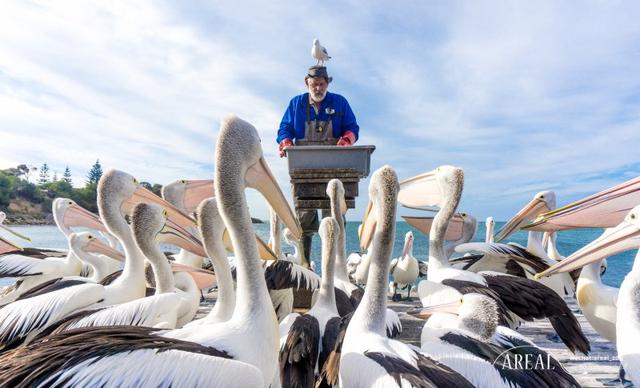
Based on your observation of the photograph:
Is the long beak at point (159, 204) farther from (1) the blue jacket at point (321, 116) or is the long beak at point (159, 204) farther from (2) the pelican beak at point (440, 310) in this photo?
(2) the pelican beak at point (440, 310)

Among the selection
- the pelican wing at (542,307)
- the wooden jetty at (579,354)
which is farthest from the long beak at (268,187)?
the wooden jetty at (579,354)

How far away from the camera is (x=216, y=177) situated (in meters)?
1.63

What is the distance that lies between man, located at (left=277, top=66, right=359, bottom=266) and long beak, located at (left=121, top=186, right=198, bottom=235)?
1.36 metres

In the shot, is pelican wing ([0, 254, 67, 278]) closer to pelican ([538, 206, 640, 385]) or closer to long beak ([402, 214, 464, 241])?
long beak ([402, 214, 464, 241])

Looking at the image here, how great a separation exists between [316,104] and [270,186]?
2.47 metres

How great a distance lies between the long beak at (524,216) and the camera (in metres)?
4.01

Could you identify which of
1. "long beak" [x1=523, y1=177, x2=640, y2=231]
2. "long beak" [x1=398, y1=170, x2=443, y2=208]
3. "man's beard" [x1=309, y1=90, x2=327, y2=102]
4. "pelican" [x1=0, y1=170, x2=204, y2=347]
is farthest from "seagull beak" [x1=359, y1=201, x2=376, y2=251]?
"man's beard" [x1=309, y1=90, x2=327, y2=102]

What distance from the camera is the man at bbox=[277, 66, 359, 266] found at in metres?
4.03

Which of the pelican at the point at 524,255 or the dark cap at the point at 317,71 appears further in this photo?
the dark cap at the point at 317,71

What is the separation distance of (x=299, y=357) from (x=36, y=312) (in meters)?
1.49

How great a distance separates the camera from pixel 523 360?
1606 millimetres

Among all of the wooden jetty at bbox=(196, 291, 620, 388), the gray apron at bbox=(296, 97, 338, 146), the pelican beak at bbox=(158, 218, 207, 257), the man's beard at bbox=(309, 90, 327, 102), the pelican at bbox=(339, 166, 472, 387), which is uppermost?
the man's beard at bbox=(309, 90, 327, 102)

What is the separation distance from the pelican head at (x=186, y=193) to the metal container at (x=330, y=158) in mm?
1157

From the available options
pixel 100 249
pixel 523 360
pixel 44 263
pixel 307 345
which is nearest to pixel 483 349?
pixel 523 360
